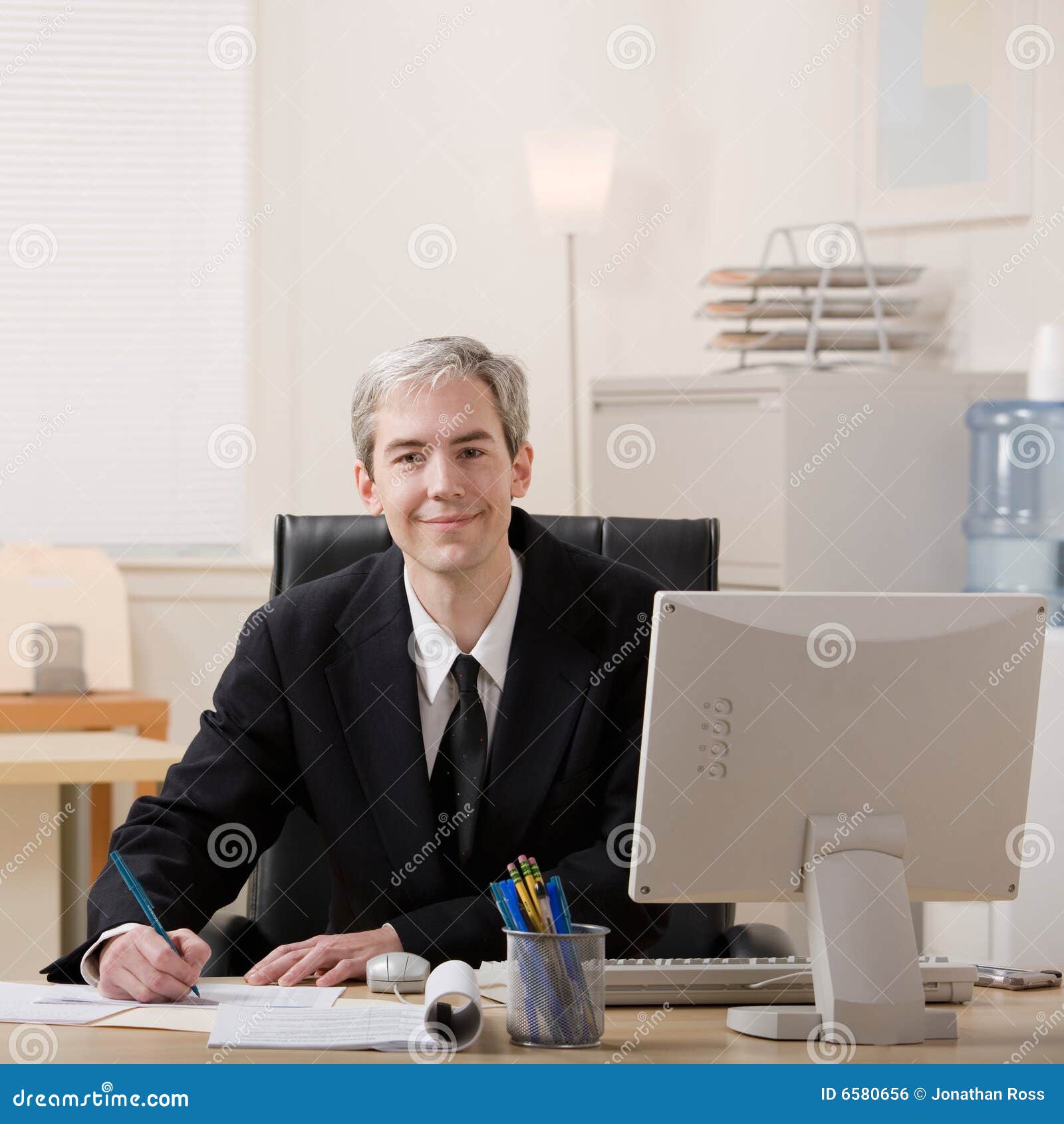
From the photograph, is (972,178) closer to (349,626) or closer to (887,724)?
(349,626)

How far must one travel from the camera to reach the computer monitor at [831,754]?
1.26m

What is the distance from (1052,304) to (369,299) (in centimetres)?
181

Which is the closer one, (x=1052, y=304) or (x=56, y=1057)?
(x=56, y=1057)

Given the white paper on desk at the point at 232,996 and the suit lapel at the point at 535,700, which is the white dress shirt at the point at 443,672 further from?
the white paper on desk at the point at 232,996

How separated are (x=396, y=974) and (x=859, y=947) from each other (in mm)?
476

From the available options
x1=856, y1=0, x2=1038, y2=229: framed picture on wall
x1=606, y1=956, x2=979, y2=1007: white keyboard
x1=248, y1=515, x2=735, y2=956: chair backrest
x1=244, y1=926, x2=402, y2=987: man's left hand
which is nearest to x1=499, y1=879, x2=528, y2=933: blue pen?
x1=606, y1=956, x2=979, y2=1007: white keyboard

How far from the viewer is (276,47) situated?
3.92m

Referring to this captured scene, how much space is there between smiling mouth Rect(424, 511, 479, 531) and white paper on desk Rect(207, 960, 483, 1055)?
1.96 ft

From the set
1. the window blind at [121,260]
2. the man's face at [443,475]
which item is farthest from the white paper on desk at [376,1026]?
the window blind at [121,260]

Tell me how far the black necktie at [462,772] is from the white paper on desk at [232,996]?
33 centimetres

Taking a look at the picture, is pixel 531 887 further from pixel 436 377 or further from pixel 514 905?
pixel 436 377

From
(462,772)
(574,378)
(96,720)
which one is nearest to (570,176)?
(574,378)
